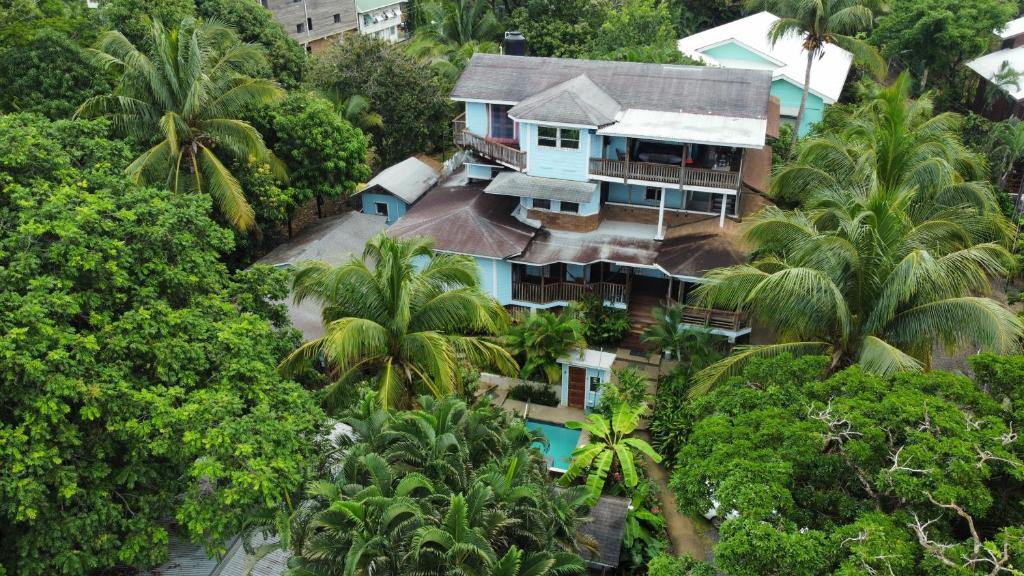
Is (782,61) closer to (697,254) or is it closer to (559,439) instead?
(697,254)

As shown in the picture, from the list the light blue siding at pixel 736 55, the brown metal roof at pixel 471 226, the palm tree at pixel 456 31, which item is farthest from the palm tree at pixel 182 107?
the light blue siding at pixel 736 55

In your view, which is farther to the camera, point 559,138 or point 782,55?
point 782,55

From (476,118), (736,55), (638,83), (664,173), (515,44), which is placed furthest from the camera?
(736,55)

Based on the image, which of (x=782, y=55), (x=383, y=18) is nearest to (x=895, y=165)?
→ (x=782, y=55)

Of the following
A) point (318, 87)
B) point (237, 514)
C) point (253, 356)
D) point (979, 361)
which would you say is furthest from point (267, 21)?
point (979, 361)

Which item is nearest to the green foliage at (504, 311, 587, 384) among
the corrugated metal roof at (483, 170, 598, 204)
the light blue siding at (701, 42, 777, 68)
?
the corrugated metal roof at (483, 170, 598, 204)

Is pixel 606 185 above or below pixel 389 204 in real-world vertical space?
above

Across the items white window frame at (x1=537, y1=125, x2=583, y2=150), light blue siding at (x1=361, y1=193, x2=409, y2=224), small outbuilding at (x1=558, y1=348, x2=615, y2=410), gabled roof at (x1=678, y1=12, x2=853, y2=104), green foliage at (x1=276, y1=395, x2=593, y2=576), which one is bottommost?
small outbuilding at (x1=558, y1=348, x2=615, y2=410)

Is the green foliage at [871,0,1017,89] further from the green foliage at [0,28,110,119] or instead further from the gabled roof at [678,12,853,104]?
the green foliage at [0,28,110,119]
